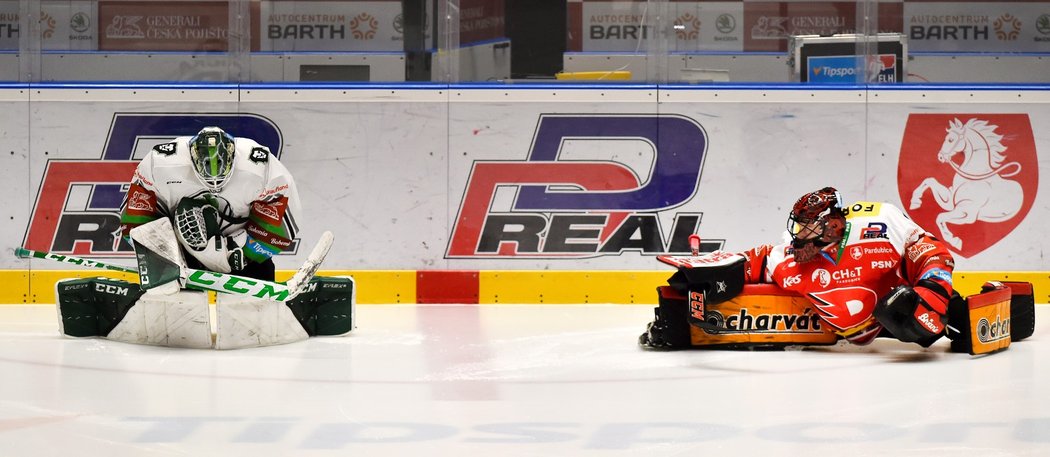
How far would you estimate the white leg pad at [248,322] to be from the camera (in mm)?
5715

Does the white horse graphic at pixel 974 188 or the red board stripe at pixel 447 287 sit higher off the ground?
the white horse graphic at pixel 974 188

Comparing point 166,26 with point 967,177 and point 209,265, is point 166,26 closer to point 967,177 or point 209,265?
point 209,265

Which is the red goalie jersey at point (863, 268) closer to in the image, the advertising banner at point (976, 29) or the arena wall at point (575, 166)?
the arena wall at point (575, 166)

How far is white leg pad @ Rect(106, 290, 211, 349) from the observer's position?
5754mm

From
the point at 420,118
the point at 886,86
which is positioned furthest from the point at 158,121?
the point at 886,86

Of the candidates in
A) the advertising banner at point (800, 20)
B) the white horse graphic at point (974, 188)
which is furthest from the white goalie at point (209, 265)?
the white horse graphic at point (974, 188)

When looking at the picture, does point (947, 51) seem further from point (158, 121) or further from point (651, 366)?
point (158, 121)

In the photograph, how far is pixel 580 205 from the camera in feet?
25.5

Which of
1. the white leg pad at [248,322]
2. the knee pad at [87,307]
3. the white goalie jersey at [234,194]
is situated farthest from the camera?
the knee pad at [87,307]

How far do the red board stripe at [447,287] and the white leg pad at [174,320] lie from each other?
6.84 feet

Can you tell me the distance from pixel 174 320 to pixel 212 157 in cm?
75

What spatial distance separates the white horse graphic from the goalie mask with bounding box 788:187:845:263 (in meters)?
2.33

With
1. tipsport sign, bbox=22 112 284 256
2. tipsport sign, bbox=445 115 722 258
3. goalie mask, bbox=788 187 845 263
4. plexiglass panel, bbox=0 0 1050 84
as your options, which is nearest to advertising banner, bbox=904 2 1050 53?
plexiglass panel, bbox=0 0 1050 84

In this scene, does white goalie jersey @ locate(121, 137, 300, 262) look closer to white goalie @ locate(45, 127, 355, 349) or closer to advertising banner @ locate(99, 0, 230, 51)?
white goalie @ locate(45, 127, 355, 349)
